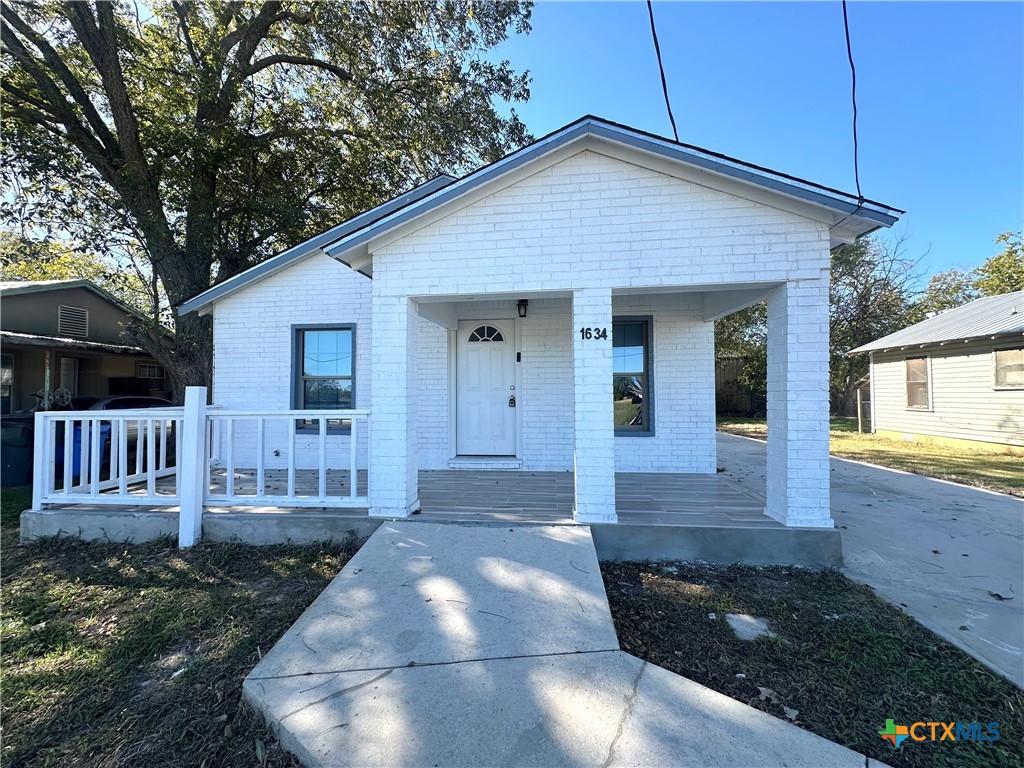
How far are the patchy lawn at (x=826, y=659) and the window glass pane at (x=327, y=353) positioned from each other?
5225 millimetres

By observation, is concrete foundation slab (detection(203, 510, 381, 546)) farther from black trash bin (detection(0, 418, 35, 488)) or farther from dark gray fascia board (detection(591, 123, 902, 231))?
black trash bin (detection(0, 418, 35, 488))

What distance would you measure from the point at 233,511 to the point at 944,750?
579 cm

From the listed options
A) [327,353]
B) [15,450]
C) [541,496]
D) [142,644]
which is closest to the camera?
[142,644]

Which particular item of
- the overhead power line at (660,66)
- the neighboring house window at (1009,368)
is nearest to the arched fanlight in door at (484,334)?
the overhead power line at (660,66)

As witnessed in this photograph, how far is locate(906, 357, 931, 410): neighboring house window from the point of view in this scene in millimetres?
12893

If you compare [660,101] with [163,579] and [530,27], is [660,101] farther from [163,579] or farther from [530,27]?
[530,27]

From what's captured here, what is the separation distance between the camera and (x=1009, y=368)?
34.5 feet

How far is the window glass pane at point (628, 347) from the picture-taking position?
22.7 ft

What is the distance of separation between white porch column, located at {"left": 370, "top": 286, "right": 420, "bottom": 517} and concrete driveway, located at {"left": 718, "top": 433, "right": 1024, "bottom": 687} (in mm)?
4318

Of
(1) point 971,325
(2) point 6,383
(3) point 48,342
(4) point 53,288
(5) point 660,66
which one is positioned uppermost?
(5) point 660,66

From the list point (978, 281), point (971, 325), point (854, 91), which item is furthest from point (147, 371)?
point (978, 281)

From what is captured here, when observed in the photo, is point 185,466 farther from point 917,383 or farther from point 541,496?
point 917,383

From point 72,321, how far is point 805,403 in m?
16.8

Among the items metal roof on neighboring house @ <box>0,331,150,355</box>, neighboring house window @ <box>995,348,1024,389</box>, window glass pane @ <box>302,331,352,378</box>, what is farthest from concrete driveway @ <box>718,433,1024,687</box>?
metal roof on neighboring house @ <box>0,331,150,355</box>
